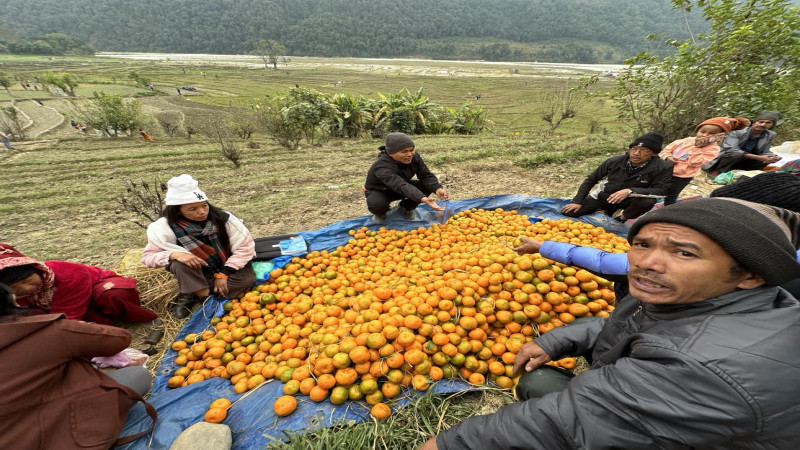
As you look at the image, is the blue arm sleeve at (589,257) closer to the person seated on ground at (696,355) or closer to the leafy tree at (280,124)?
the person seated on ground at (696,355)

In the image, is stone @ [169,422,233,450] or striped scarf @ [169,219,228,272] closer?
stone @ [169,422,233,450]

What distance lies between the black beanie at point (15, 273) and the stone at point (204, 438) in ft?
5.80

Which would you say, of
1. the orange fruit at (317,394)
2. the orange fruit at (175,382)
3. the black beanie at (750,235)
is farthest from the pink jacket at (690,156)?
the orange fruit at (175,382)

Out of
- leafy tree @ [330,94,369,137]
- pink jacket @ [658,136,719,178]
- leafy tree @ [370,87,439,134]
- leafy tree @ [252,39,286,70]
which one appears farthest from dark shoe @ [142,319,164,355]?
leafy tree @ [252,39,286,70]

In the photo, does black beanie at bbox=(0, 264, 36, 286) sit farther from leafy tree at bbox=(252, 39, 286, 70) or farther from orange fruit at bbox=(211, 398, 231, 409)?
leafy tree at bbox=(252, 39, 286, 70)

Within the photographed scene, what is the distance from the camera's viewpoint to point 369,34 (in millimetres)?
155000

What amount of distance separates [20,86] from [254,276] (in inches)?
2925

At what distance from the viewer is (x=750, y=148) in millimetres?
7129

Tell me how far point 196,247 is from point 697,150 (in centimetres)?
768

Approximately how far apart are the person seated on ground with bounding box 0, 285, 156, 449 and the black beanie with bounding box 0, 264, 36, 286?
0.24 meters

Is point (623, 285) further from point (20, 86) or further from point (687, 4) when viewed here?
point (20, 86)

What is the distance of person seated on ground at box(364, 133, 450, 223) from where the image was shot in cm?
476

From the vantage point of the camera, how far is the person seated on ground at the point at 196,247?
10.8 ft

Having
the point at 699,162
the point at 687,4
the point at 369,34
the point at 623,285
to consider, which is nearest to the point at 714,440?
the point at 623,285
